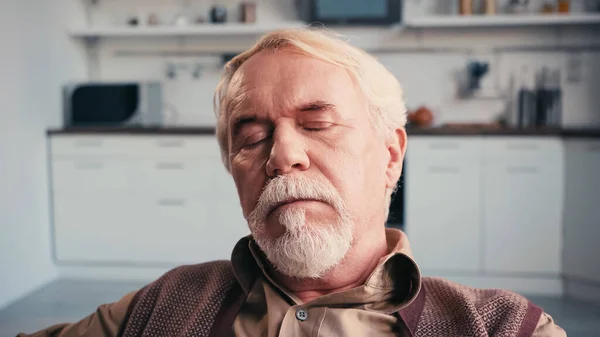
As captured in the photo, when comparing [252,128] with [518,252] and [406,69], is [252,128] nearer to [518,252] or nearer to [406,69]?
[518,252]

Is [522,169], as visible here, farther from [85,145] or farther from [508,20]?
[85,145]

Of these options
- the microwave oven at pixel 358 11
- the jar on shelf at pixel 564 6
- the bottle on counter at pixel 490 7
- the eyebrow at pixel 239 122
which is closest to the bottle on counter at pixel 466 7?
the bottle on counter at pixel 490 7

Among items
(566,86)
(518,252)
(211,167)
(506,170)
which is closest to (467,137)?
(506,170)

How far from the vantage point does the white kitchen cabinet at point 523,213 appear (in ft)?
11.8

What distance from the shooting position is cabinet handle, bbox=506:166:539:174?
3613 millimetres

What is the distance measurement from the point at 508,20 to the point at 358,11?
1.02 metres

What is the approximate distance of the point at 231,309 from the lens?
1.13 metres

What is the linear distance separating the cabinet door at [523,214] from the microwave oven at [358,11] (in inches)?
52.9

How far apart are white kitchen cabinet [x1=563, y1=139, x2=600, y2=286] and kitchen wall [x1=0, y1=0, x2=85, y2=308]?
10.7 feet

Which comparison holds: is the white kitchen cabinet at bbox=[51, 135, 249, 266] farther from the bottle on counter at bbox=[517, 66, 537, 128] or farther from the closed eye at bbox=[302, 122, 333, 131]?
the closed eye at bbox=[302, 122, 333, 131]

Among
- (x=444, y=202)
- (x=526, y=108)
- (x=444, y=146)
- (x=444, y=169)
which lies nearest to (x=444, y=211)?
(x=444, y=202)

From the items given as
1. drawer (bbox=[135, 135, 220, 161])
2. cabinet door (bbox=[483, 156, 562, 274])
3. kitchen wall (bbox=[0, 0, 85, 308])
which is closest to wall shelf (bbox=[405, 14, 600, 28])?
cabinet door (bbox=[483, 156, 562, 274])

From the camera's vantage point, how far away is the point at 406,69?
4504 mm

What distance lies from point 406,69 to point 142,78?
2.06m
